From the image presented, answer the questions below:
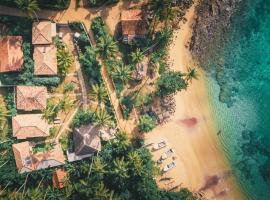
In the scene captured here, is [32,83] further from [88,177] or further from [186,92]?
[186,92]

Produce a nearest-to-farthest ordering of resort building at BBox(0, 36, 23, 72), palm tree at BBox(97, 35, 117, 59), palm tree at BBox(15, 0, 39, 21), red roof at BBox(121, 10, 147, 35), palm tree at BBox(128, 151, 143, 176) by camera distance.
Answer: palm tree at BBox(15, 0, 39, 21)
palm tree at BBox(128, 151, 143, 176)
resort building at BBox(0, 36, 23, 72)
palm tree at BBox(97, 35, 117, 59)
red roof at BBox(121, 10, 147, 35)

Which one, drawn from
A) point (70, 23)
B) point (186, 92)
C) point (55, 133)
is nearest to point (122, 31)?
point (70, 23)

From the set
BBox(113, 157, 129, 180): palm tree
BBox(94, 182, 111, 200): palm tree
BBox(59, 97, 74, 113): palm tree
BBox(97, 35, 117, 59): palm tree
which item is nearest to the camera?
BBox(94, 182, 111, 200): palm tree

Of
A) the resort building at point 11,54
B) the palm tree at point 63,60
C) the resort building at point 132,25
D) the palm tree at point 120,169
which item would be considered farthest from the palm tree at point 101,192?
the resort building at point 132,25

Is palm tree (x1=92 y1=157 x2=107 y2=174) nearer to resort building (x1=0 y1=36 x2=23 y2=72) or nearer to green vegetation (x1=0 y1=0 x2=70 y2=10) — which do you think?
resort building (x1=0 y1=36 x2=23 y2=72)

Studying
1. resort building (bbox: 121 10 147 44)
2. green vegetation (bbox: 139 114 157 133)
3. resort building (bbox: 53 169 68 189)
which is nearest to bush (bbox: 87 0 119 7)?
resort building (bbox: 121 10 147 44)

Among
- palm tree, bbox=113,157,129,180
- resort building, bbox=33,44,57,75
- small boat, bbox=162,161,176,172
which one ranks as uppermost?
resort building, bbox=33,44,57,75

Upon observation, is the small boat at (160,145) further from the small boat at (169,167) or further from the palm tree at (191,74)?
the palm tree at (191,74)
